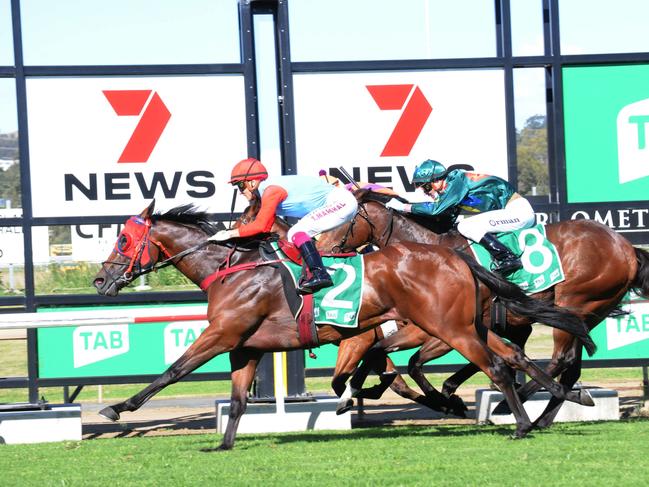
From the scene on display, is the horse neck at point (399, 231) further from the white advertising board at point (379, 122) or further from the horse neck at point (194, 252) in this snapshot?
the horse neck at point (194, 252)

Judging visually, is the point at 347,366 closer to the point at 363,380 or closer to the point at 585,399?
the point at 363,380

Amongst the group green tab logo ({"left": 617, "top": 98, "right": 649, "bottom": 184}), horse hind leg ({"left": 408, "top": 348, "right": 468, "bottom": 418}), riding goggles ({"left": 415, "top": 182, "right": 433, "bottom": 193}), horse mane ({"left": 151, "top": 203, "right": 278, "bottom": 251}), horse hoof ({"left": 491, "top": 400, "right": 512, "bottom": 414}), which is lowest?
horse hoof ({"left": 491, "top": 400, "right": 512, "bottom": 414})

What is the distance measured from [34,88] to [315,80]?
2347 mm

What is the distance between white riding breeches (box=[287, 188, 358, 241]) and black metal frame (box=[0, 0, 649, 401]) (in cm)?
188

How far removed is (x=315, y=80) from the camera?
916 cm

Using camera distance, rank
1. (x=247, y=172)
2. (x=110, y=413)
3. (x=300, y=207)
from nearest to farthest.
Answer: (x=110, y=413), (x=247, y=172), (x=300, y=207)

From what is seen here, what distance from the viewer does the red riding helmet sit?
6969mm

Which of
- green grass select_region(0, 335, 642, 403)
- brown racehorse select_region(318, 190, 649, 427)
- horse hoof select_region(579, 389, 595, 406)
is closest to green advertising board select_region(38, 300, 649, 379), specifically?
brown racehorse select_region(318, 190, 649, 427)

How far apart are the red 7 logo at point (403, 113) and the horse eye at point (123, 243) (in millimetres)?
2816

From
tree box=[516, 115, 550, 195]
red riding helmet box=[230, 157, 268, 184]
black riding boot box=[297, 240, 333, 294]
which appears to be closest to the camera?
black riding boot box=[297, 240, 333, 294]

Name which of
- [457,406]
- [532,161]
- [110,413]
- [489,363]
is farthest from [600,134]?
[110,413]

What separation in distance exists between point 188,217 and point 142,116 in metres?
1.80

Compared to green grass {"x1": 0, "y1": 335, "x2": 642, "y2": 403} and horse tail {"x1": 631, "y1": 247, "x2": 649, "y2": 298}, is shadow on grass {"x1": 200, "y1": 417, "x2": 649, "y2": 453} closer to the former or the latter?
horse tail {"x1": 631, "y1": 247, "x2": 649, "y2": 298}

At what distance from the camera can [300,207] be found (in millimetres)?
7250
